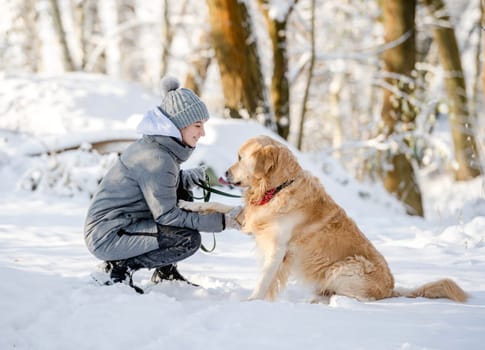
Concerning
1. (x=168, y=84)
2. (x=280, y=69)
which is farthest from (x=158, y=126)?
(x=280, y=69)

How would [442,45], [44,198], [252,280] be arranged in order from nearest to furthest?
[252,280], [44,198], [442,45]

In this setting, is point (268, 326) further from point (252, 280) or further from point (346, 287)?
point (252, 280)

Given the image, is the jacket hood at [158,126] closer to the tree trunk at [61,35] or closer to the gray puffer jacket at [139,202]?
the gray puffer jacket at [139,202]

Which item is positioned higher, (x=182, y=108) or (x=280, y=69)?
(x=182, y=108)

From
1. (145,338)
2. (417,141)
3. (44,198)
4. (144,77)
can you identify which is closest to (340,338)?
(145,338)

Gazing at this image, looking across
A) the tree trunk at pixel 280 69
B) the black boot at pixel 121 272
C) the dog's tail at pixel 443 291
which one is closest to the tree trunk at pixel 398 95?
the tree trunk at pixel 280 69

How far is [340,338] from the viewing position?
2.72 m

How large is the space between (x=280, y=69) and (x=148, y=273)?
5.84 metres

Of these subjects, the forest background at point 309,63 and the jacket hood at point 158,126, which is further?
the forest background at point 309,63

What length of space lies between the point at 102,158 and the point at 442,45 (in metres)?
10.6

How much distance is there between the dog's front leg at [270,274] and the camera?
3.58 metres

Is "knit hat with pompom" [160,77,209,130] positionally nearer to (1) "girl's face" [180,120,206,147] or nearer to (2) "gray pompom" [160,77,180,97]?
(1) "girl's face" [180,120,206,147]

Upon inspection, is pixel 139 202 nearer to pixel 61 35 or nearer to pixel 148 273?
pixel 148 273

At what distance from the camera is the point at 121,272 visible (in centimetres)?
362
